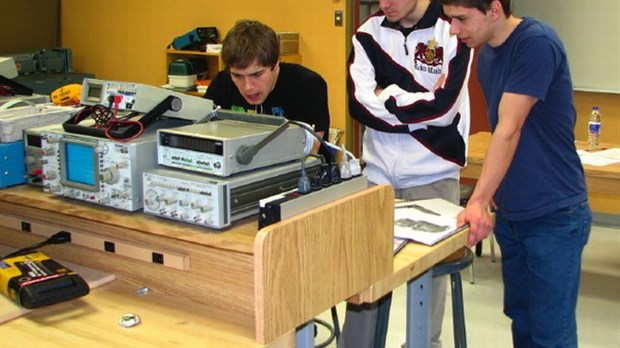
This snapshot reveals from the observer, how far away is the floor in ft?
11.1

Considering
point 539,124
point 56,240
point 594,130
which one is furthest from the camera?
point 594,130

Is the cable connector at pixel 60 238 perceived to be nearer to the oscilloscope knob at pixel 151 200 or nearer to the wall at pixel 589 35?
the oscilloscope knob at pixel 151 200

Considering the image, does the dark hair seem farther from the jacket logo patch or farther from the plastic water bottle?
the plastic water bottle

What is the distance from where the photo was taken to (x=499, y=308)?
12.1 ft

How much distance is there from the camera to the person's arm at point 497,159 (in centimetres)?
217

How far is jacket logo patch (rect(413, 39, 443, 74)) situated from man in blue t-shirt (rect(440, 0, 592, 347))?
17cm

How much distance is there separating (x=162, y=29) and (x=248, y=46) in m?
4.04

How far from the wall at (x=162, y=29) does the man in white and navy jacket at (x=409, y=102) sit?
273cm

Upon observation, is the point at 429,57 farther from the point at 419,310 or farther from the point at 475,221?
the point at 419,310

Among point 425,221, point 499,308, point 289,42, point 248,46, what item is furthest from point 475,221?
point 289,42

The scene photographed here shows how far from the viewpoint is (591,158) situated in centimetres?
376

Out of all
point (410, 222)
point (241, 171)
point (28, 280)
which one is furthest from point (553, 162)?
point (28, 280)

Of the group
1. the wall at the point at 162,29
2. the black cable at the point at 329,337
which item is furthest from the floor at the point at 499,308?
the wall at the point at 162,29

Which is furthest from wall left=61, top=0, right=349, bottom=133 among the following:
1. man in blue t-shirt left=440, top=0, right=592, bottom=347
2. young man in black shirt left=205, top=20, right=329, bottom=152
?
man in blue t-shirt left=440, top=0, right=592, bottom=347
